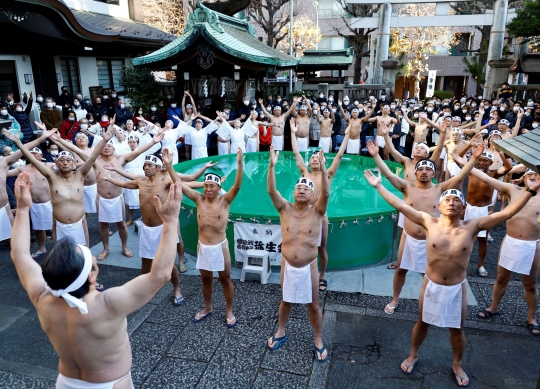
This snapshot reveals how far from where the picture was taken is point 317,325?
4672mm

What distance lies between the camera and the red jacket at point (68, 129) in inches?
467

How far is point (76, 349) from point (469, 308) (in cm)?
510

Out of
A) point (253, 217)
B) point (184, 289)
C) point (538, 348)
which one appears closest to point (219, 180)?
point (253, 217)

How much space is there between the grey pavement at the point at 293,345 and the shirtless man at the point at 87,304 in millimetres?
1848

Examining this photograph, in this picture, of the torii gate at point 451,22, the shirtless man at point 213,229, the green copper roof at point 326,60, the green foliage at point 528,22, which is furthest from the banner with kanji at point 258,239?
the green copper roof at point 326,60

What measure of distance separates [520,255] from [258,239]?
373cm

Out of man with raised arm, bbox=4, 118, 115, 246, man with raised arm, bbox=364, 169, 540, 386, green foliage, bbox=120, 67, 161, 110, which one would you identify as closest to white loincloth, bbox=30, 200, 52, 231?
man with raised arm, bbox=4, 118, 115, 246

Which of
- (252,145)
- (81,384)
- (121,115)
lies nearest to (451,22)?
(252,145)

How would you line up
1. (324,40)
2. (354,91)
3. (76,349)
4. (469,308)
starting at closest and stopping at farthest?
(76,349)
(469,308)
(354,91)
(324,40)

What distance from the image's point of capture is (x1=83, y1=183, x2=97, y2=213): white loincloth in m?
8.41

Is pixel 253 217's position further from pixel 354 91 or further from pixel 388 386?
pixel 354 91

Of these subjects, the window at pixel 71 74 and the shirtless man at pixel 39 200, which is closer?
the shirtless man at pixel 39 200

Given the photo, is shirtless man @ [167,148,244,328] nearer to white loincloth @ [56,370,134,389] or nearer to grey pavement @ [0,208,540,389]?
grey pavement @ [0,208,540,389]

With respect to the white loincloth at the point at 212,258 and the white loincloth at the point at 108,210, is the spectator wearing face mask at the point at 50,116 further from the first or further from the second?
the white loincloth at the point at 212,258
